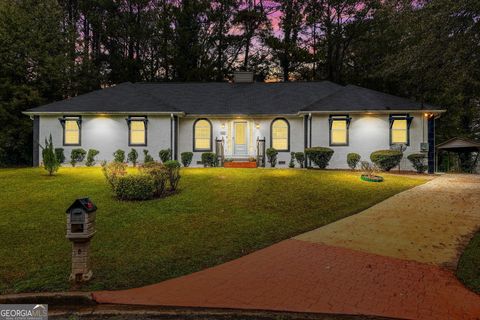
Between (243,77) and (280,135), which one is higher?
(243,77)

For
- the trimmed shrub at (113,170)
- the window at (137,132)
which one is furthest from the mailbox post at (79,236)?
the window at (137,132)

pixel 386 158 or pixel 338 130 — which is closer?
pixel 386 158

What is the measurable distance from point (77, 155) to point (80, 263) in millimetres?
14351

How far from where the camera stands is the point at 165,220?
7.92 m

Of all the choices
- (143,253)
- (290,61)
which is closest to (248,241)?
(143,253)

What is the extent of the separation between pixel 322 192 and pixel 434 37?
605 cm

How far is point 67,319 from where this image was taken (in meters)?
3.99

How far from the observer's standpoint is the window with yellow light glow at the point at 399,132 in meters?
17.1

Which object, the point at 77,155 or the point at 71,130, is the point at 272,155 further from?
the point at 71,130

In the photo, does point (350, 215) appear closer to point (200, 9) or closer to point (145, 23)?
point (200, 9)

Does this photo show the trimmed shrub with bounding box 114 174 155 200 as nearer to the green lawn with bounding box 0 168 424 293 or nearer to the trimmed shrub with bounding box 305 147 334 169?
the green lawn with bounding box 0 168 424 293

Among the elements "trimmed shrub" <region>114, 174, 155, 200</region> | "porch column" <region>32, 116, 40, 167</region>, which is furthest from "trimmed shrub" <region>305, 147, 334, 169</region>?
"porch column" <region>32, 116, 40, 167</region>

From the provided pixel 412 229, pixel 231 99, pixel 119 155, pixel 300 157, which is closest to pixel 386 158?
pixel 300 157

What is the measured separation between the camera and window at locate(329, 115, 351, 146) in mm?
17281
